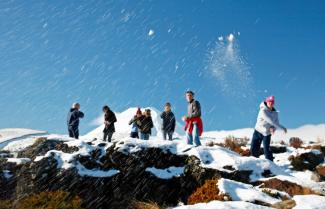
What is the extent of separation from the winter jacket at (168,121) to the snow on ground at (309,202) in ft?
26.4

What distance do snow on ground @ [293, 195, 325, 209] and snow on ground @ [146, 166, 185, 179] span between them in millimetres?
5350

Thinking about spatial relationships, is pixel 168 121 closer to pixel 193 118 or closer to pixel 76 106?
pixel 193 118

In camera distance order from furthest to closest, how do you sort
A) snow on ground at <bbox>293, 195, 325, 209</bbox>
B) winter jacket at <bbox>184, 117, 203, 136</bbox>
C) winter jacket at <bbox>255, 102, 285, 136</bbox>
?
winter jacket at <bbox>184, 117, 203, 136</bbox>, winter jacket at <bbox>255, 102, 285, 136</bbox>, snow on ground at <bbox>293, 195, 325, 209</bbox>

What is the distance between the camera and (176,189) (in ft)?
38.2

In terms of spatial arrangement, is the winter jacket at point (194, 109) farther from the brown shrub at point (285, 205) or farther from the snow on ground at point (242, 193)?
the brown shrub at point (285, 205)

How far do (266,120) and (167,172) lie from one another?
343 centimetres

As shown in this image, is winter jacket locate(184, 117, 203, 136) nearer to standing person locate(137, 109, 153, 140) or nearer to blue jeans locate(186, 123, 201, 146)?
blue jeans locate(186, 123, 201, 146)

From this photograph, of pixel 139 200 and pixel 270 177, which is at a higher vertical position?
pixel 270 177

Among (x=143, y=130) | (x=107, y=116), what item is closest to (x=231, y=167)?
(x=143, y=130)

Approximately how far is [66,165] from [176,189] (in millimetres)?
3340

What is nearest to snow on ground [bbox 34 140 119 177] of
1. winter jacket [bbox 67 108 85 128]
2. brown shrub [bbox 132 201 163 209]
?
brown shrub [bbox 132 201 163 209]

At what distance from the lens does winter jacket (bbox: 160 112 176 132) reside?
14750 millimetres

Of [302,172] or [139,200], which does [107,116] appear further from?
[302,172]

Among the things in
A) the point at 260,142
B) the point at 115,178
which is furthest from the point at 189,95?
the point at 115,178
